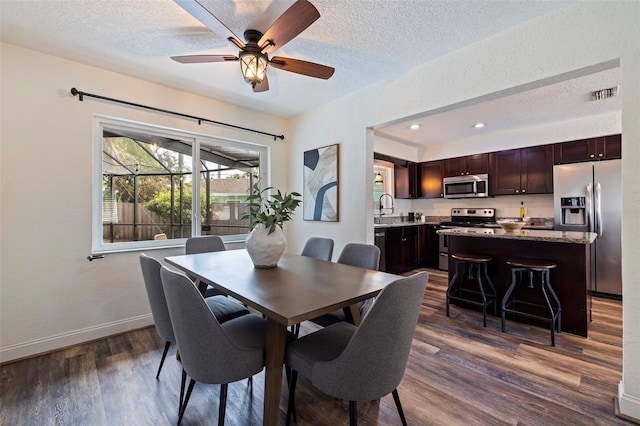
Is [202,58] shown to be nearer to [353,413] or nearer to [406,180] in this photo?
[353,413]

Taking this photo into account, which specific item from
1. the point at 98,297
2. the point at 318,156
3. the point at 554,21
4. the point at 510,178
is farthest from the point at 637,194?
the point at 98,297

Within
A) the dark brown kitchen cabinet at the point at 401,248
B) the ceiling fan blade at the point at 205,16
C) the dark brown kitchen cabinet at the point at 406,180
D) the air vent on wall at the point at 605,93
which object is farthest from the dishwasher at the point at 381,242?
the ceiling fan blade at the point at 205,16

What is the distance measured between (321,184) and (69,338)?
288 centimetres

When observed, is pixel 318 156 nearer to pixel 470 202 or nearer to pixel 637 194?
pixel 637 194

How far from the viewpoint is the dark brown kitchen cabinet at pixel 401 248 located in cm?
457

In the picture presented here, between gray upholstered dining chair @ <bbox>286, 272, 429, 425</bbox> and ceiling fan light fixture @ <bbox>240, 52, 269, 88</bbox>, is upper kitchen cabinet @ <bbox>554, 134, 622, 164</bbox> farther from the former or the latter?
ceiling fan light fixture @ <bbox>240, 52, 269, 88</bbox>

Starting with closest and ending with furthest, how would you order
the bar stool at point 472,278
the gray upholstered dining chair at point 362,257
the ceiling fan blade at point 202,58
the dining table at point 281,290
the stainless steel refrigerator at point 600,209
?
the dining table at point 281,290 → the ceiling fan blade at point 202,58 → the gray upholstered dining chair at point 362,257 → the bar stool at point 472,278 → the stainless steel refrigerator at point 600,209

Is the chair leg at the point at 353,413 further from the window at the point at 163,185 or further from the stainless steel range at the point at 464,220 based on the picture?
the stainless steel range at the point at 464,220

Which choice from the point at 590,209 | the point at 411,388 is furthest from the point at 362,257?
the point at 590,209

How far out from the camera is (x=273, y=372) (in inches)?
49.9

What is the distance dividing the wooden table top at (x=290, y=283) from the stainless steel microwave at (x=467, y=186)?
3977mm

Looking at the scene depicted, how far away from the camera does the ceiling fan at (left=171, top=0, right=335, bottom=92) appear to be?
1.46 meters

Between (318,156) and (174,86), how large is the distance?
5.81 feet

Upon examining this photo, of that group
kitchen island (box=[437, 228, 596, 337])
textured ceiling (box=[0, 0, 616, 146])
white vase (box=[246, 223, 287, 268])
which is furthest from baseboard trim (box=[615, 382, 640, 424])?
textured ceiling (box=[0, 0, 616, 146])
